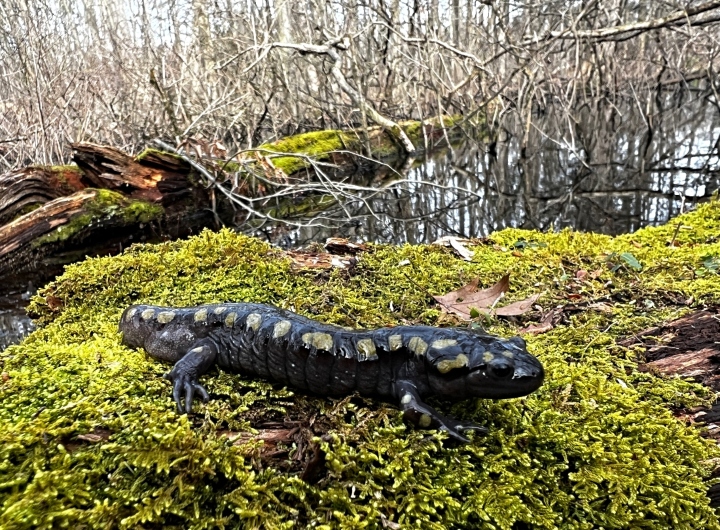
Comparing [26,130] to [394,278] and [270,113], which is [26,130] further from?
[394,278]

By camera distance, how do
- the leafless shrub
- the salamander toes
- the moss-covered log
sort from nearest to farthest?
the salamander toes, the moss-covered log, the leafless shrub

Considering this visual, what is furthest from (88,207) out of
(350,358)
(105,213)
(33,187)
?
(350,358)

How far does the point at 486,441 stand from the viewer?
1896mm

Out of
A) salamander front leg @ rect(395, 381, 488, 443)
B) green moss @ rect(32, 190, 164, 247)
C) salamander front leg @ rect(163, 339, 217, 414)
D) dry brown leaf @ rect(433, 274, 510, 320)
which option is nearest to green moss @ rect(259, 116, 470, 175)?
green moss @ rect(32, 190, 164, 247)

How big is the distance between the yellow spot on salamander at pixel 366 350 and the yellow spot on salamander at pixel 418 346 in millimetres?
147

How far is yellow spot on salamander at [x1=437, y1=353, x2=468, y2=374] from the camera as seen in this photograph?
196 cm

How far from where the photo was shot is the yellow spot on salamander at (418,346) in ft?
6.82

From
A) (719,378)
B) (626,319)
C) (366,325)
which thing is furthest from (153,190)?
(719,378)

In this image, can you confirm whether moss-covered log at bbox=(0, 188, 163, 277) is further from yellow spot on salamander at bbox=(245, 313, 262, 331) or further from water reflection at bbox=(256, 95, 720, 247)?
yellow spot on salamander at bbox=(245, 313, 262, 331)

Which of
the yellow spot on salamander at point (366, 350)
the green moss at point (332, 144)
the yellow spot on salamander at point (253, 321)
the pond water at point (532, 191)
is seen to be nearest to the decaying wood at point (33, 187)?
the pond water at point (532, 191)

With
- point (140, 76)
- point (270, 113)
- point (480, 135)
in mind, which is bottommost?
point (480, 135)

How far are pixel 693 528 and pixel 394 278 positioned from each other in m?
2.25

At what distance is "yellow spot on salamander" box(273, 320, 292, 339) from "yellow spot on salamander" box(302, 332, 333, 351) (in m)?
0.10

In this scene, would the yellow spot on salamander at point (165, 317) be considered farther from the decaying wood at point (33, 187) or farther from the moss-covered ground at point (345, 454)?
the decaying wood at point (33, 187)
